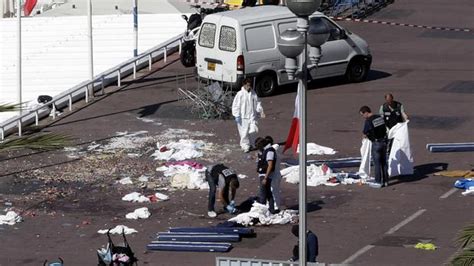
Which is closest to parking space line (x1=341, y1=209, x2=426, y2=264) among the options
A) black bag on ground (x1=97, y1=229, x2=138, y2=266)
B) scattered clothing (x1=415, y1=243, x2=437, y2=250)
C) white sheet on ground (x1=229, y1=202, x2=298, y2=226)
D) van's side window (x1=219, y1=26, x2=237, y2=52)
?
scattered clothing (x1=415, y1=243, x2=437, y2=250)

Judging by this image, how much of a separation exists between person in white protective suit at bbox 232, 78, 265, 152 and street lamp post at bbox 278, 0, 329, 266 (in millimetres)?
10507

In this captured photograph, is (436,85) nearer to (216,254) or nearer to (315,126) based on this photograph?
(315,126)

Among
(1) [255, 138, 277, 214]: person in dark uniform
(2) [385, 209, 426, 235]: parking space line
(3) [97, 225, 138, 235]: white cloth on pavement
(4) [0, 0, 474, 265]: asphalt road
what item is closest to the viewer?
(4) [0, 0, 474, 265]: asphalt road

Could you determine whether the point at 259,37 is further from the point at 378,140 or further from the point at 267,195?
the point at 267,195

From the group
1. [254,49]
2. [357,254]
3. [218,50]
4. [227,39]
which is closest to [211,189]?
[357,254]

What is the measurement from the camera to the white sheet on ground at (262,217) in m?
19.8

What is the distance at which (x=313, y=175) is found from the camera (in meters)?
22.2

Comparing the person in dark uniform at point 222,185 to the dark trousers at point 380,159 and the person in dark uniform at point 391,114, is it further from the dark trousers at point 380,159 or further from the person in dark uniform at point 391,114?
the person in dark uniform at point 391,114

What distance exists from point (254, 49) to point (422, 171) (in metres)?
6.70

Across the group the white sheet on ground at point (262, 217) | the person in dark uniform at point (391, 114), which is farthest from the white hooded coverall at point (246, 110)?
the white sheet on ground at point (262, 217)

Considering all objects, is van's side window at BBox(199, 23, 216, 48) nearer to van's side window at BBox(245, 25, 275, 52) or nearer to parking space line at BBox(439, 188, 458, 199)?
van's side window at BBox(245, 25, 275, 52)

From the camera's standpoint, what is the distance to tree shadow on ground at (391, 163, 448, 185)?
22188mm

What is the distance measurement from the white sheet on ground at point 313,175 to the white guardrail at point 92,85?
4.92 metres

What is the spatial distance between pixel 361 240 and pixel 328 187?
304 cm
